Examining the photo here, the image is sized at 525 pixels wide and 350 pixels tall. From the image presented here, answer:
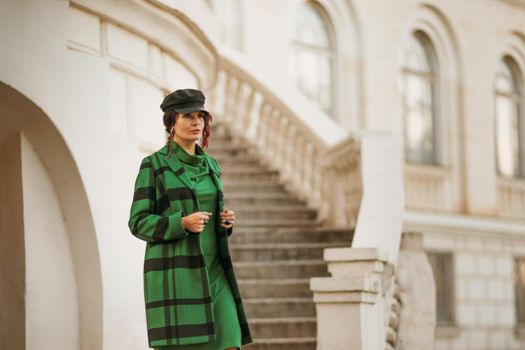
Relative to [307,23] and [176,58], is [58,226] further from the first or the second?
[307,23]

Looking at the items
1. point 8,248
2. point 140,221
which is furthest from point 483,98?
point 140,221

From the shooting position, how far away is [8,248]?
6.83m

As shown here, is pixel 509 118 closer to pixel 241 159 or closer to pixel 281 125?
pixel 241 159

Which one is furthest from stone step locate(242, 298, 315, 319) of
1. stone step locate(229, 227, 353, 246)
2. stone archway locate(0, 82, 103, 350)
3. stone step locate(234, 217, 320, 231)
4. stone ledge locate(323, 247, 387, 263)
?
stone archway locate(0, 82, 103, 350)

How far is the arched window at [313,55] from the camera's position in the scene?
2042cm

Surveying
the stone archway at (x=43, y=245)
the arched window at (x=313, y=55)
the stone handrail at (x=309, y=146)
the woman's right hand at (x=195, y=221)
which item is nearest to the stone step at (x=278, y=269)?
the stone handrail at (x=309, y=146)

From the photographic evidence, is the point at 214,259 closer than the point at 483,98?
Yes

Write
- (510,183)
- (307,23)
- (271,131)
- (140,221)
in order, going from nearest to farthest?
(140,221) → (271,131) → (307,23) → (510,183)

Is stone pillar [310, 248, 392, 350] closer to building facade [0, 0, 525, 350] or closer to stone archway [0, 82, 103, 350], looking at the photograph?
building facade [0, 0, 525, 350]

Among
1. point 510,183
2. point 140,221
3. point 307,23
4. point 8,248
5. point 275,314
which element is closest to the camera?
point 140,221

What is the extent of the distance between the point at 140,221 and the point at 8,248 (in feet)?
6.83

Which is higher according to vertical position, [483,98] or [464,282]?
[483,98]

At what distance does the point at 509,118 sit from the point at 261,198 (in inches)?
523

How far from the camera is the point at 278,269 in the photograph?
1048 centimetres
